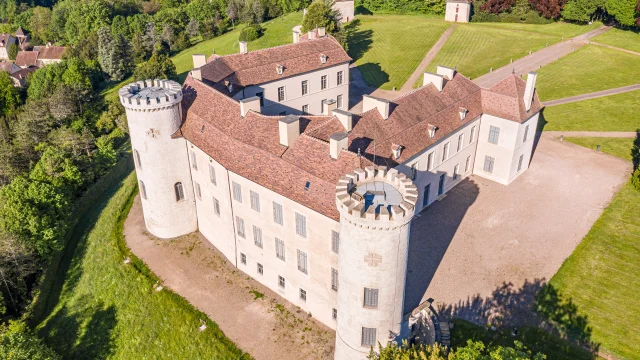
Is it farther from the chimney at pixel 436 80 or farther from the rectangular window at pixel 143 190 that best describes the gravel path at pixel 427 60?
the rectangular window at pixel 143 190

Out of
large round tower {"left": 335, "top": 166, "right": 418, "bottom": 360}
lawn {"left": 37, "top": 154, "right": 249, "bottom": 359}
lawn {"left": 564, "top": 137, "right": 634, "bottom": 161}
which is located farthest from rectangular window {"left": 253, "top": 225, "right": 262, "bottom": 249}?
lawn {"left": 564, "top": 137, "right": 634, "bottom": 161}

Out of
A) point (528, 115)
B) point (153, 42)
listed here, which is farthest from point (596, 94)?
point (153, 42)

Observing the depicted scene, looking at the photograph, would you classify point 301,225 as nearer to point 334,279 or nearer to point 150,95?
point 334,279

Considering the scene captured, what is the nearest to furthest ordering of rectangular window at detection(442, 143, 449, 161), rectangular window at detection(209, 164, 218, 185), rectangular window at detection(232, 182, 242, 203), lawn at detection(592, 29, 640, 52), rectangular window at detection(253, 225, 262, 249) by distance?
rectangular window at detection(232, 182, 242, 203) → rectangular window at detection(253, 225, 262, 249) → rectangular window at detection(209, 164, 218, 185) → rectangular window at detection(442, 143, 449, 161) → lawn at detection(592, 29, 640, 52)

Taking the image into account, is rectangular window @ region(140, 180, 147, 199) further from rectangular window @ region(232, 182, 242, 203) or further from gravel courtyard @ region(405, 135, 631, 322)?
gravel courtyard @ region(405, 135, 631, 322)

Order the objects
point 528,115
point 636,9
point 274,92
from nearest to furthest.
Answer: point 528,115
point 274,92
point 636,9

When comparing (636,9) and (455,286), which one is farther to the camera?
(636,9)

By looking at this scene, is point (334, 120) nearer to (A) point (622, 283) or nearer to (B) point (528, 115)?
(B) point (528, 115)
